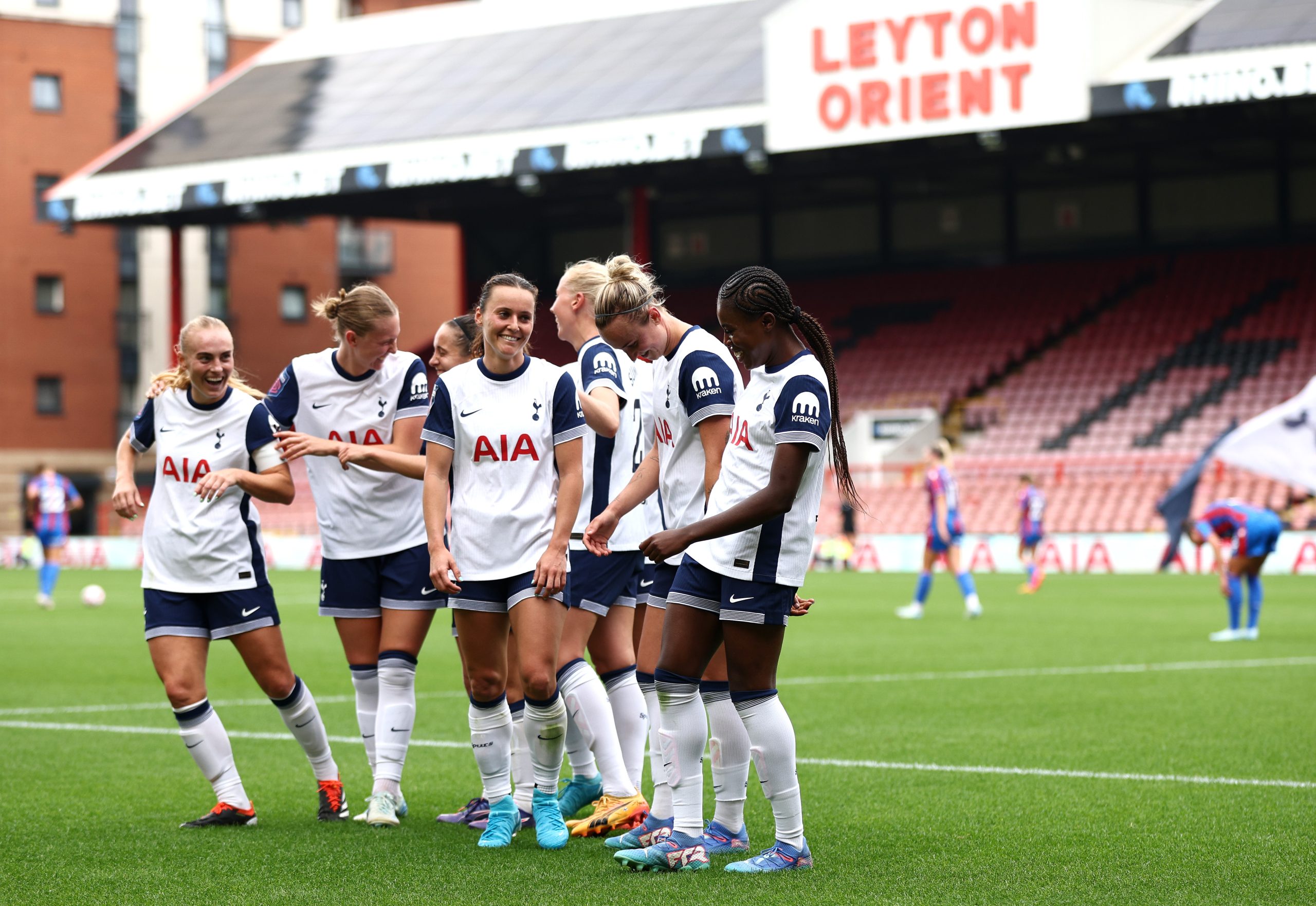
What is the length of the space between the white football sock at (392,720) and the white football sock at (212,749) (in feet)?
1.89

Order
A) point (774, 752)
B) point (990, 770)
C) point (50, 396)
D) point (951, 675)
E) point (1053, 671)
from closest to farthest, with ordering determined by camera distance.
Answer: point (774, 752) < point (990, 770) < point (951, 675) < point (1053, 671) < point (50, 396)

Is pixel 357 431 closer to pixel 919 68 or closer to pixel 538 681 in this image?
pixel 538 681

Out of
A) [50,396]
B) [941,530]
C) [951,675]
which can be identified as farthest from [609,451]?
[50,396]

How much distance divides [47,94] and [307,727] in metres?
47.2

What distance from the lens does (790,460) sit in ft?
18.4

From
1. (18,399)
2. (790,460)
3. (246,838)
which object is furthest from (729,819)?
(18,399)

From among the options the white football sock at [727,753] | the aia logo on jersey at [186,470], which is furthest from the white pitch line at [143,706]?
the white football sock at [727,753]

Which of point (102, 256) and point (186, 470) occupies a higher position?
point (102, 256)

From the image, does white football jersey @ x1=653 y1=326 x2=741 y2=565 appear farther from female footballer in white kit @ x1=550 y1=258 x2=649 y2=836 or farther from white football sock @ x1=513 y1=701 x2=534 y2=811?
white football sock @ x1=513 y1=701 x2=534 y2=811

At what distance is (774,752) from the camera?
5762 millimetres

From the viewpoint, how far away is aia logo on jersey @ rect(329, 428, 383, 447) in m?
7.06

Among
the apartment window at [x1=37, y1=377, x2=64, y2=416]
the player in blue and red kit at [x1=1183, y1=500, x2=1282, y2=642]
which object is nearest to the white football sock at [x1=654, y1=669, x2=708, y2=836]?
the player in blue and red kit at [x1=1183, y1=500, x2=1282, y2=642]

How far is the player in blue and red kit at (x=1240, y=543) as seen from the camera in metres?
15.4

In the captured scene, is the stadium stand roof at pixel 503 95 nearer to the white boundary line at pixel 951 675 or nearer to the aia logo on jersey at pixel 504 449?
the white boundary line at pixel 951 675
